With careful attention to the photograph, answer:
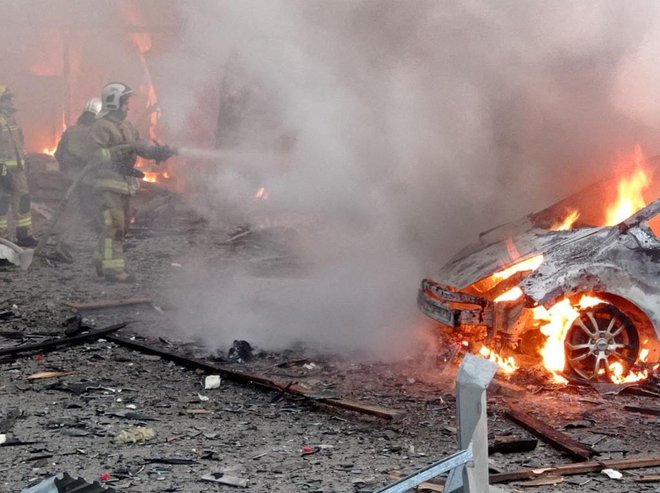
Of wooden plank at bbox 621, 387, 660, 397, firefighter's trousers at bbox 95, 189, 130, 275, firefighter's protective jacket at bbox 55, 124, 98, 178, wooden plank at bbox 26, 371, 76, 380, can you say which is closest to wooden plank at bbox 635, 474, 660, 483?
wooden plank at bbox 621, 387, 660, 397

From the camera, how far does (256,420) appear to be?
552 centimetres

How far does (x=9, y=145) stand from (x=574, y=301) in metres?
8.82

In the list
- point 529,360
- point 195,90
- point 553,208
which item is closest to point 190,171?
point 195,90

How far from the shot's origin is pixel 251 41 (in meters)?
10.5

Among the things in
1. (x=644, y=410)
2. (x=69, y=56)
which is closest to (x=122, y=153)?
(x=644, y=410)

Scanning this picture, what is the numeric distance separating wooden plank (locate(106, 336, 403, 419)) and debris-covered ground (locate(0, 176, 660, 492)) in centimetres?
5

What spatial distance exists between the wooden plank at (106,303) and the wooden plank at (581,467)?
16.9ft

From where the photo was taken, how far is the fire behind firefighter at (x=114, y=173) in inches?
386

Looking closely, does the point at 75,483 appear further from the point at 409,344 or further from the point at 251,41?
the point at 251,41

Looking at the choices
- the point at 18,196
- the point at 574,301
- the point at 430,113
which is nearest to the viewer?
the point at 574,301

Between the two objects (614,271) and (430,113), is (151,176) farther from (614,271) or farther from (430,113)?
(614,271)

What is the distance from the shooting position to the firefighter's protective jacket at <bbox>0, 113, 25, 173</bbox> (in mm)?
11844

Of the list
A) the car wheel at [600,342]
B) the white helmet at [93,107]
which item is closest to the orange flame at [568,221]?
the car wheel at [600,342]

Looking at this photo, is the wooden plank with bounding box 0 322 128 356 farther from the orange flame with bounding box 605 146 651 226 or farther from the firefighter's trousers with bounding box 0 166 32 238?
the firefighter's trousers with bounding box 0 166 32 238
